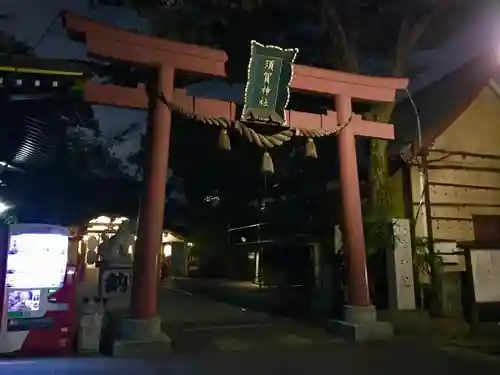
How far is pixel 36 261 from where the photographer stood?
9.15 metres

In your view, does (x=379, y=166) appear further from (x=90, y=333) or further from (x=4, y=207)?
(x=4, y=207)

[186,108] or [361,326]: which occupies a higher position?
[186,108]

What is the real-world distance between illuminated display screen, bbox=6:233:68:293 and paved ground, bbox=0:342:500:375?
1514 mm

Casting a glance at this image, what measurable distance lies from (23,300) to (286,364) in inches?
194

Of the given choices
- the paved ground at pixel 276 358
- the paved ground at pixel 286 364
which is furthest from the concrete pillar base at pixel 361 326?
the paved ground at pixel 286 364

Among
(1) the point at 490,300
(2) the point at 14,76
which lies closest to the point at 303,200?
(1) the point at 490,300

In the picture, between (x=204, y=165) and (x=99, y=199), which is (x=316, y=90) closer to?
(x=204, y=165)

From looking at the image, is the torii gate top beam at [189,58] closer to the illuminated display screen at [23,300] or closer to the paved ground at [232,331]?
the illuminated display screen at [23,300]

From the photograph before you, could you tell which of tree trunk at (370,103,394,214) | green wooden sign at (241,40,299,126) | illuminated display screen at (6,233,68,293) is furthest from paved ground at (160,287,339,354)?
green wooden sign at (241,40,299,126)

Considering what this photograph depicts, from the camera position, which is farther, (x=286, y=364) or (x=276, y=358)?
(x=276, y=358)

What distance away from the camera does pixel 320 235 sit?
1916cm

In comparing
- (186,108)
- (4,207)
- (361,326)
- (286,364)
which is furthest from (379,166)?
(4,207)

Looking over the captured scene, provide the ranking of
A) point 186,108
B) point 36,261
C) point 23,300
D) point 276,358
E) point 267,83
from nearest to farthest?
point 276,358 → point 23,300 → point 36,261 → point 186,108 → point 267,83

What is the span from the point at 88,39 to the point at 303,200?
43.8 ft
